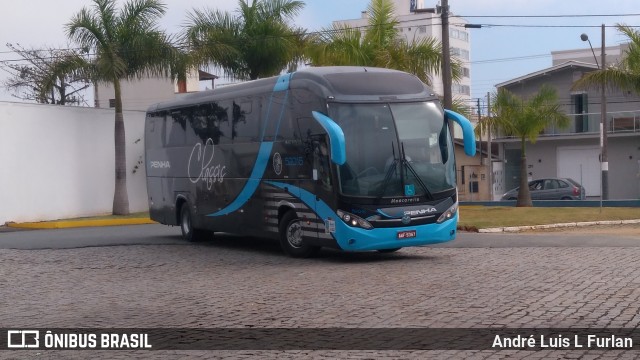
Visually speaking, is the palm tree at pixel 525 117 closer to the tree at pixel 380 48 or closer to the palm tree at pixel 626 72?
the palm tree at pixel 626 72

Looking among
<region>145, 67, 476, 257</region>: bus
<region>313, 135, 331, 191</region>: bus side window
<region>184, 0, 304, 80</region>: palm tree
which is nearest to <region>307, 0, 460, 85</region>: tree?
<region>184, 0, 304, 80</region>: palm tree

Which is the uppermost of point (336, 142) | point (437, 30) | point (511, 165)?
point (437, 30)

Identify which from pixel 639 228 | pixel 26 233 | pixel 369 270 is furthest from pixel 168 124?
pixel 639 228

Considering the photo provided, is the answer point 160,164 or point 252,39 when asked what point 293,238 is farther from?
point 252,39

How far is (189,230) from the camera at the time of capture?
21281mm

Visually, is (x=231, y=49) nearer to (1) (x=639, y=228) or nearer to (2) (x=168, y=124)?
(2) (x=168, y=124)

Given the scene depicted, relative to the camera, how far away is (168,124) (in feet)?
71.8

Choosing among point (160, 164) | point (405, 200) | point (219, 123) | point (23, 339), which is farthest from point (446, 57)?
point (23, 339)

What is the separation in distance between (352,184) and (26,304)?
18.9 ft

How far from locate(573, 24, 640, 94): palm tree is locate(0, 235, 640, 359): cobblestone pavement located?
16019mm

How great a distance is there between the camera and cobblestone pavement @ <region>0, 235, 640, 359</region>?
32.7 feet

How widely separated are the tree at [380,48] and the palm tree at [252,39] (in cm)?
170

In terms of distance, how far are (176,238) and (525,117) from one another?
1782 centimetres

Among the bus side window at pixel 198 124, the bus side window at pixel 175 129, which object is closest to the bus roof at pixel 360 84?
the bus side window at pixel 198 124
